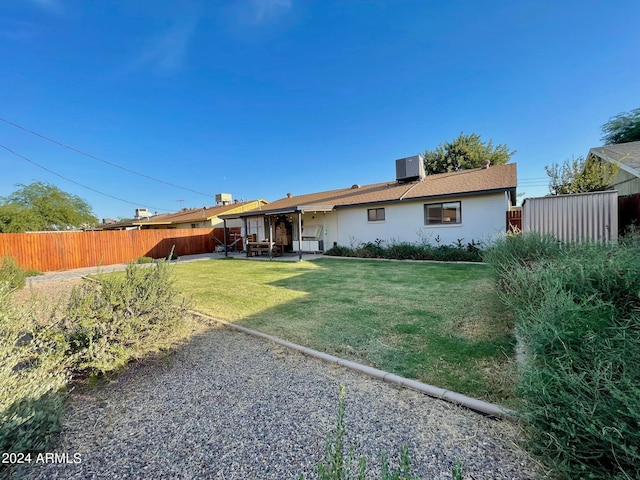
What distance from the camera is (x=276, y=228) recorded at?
59.4 feet

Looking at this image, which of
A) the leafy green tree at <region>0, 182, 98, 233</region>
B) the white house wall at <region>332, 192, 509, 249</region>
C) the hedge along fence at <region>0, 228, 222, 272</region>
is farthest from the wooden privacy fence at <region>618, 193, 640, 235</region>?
the leafy green tree at <region>0, 182, 98, 233</region>

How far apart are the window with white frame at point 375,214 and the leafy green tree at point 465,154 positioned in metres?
15.1

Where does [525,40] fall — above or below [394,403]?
above

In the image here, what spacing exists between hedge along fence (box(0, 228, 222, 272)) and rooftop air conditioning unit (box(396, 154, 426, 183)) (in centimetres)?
1524

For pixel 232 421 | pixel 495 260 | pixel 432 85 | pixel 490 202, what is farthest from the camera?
pixel 432 85

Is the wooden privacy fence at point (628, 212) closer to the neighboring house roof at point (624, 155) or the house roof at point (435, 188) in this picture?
the neighboring house roof at point (624, 155)

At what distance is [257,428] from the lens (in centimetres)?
219

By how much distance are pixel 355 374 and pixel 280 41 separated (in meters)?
13.9

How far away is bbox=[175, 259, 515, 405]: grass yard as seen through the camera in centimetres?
297

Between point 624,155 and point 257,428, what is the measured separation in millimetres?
15431

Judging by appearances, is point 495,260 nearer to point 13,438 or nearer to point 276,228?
point 13,438

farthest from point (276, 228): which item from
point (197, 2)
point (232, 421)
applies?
point (232, 421)

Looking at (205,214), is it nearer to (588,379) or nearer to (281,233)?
(281,233)

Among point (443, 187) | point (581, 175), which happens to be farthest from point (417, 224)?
point (581, 175)
